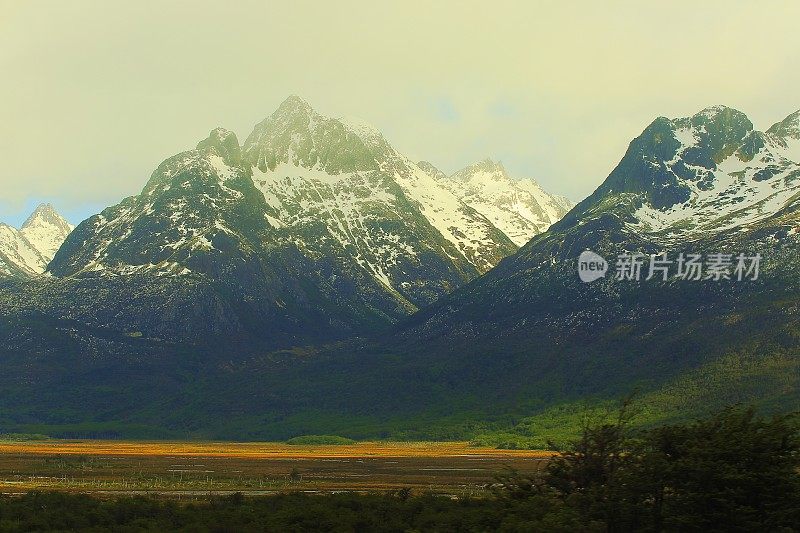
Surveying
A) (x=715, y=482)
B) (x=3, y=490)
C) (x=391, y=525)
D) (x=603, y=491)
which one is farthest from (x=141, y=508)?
(x=715, y=482)

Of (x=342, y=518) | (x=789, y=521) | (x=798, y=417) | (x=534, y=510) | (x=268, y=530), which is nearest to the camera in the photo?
(x=789, y=521)

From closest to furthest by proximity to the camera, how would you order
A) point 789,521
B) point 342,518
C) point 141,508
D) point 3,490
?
point 789,521
point 342,518
point 141,508
point 3,490

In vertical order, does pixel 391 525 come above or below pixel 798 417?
below

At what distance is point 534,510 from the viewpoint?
99.9 metres

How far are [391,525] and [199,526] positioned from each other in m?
21.1

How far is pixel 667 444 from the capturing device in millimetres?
97500

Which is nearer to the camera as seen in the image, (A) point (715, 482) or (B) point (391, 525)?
(A) point (715, 482)

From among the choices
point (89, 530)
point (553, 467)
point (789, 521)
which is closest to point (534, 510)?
point (553, 467)

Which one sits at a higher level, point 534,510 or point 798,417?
point 798,417

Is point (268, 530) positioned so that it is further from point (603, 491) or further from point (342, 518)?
point (603, 491)

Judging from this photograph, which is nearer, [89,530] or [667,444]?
[667,444]

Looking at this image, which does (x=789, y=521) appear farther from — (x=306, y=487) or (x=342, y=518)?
(x=306, y=487)

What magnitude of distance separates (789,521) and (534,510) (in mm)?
23536

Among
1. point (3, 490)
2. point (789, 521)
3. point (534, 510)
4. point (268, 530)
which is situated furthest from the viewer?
point (3, 490)
